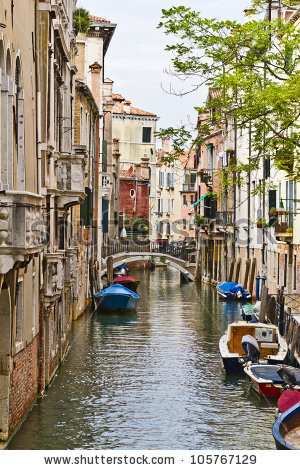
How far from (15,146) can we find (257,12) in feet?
17.7

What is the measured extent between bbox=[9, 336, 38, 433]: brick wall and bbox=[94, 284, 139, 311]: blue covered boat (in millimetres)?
17106

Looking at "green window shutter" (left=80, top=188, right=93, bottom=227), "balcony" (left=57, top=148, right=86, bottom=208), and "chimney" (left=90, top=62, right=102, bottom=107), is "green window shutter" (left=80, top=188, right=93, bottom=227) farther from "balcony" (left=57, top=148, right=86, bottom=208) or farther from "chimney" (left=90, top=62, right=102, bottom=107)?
"chimney" (left=90, top=62, right=102, bottom=107)

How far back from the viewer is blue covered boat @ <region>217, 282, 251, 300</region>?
123 feet

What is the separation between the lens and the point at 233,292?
125 feet

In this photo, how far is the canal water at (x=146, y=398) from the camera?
45.9 feet

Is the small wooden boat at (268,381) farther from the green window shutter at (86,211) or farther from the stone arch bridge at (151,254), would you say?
the stone arch bridge at (151,254)

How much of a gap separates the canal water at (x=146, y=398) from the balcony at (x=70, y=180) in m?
3.85

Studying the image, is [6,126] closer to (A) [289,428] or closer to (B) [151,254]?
(A) [289,428]

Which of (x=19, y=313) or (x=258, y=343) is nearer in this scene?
(x=19, y=313)

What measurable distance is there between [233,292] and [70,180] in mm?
20406

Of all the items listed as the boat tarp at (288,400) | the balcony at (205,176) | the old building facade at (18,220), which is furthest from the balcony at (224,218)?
the boat tarp at (288,400)

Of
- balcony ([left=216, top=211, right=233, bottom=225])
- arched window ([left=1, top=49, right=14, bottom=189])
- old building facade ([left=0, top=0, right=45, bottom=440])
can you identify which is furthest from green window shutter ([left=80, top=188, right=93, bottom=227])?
balcony ([left=216, top=211, right=233, bottom=225])

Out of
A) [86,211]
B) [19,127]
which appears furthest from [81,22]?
[19,127]

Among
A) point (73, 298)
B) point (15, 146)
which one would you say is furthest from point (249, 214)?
point (15, 146)
